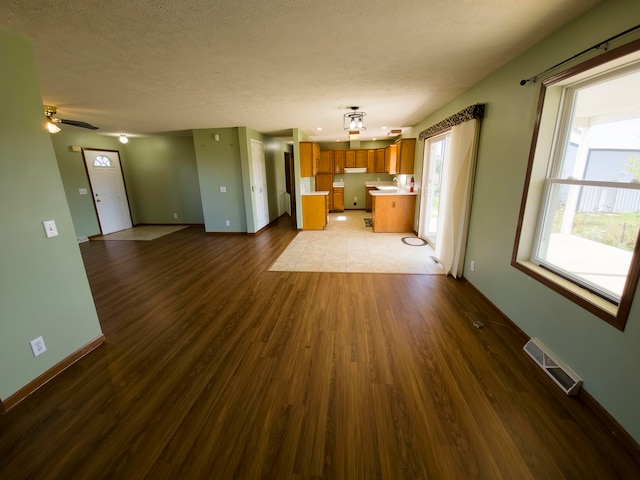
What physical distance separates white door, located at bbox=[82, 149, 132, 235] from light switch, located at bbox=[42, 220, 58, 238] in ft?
18.1

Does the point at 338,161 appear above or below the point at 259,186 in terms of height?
above

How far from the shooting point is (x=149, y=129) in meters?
5.44

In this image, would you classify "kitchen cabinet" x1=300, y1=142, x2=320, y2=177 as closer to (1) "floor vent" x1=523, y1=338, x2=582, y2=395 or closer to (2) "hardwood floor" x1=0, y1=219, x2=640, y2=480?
(2) "hardwood floor" x1=0, y1=219, x2=640, y2=480

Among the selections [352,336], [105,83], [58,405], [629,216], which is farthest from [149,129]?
[629,216]

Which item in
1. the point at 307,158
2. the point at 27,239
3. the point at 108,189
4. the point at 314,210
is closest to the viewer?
the point at 27,239

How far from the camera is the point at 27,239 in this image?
173 centimetres

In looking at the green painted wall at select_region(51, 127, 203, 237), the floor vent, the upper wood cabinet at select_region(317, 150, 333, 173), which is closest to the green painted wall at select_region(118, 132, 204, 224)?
the green painted wall at select_region(51, 127, 203, 237)

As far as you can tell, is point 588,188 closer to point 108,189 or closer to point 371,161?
point 371,161

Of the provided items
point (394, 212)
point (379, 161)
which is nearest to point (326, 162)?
point (379, 161)

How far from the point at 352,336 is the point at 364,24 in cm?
240

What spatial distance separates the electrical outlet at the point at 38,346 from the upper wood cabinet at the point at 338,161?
7.75 m

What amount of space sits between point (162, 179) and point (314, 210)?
4.49m

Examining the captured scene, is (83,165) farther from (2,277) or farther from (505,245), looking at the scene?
(505,245)

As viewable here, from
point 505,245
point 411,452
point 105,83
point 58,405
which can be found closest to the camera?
point 411,452
